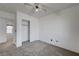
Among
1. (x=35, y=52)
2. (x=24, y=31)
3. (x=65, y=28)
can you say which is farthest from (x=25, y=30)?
(x=65, y=28)

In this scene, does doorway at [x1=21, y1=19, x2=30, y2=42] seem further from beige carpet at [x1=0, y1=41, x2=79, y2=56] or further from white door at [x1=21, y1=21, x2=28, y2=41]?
beige carpet at [x1=0, y1=41, x2=79, y2=56]

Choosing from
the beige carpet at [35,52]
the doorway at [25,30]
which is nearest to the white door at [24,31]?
the doorway at [25,30]

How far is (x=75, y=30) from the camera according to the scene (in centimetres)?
299

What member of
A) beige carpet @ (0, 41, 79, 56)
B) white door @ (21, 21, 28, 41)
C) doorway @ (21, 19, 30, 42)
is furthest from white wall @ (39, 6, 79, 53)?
white door @ (21, 21, 28, 41)

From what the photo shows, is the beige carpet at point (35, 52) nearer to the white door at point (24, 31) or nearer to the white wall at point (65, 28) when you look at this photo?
the white wall at point (65, 28)

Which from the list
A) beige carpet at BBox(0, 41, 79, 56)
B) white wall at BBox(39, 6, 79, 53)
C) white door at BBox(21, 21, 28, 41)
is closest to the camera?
beige carpet at BBox(0, 41, 79, 56)

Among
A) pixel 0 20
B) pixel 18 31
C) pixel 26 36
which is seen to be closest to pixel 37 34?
pixel 26 36

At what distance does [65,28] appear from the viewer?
343 centimetres

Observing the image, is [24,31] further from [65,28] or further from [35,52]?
[65,28]

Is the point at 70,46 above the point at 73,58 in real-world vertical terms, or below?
below

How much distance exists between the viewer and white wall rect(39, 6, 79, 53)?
2.99 metres

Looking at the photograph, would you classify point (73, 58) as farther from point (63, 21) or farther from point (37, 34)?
point (37, 34)

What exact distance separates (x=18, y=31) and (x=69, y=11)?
318cm

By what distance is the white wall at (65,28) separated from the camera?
9.82 feet
